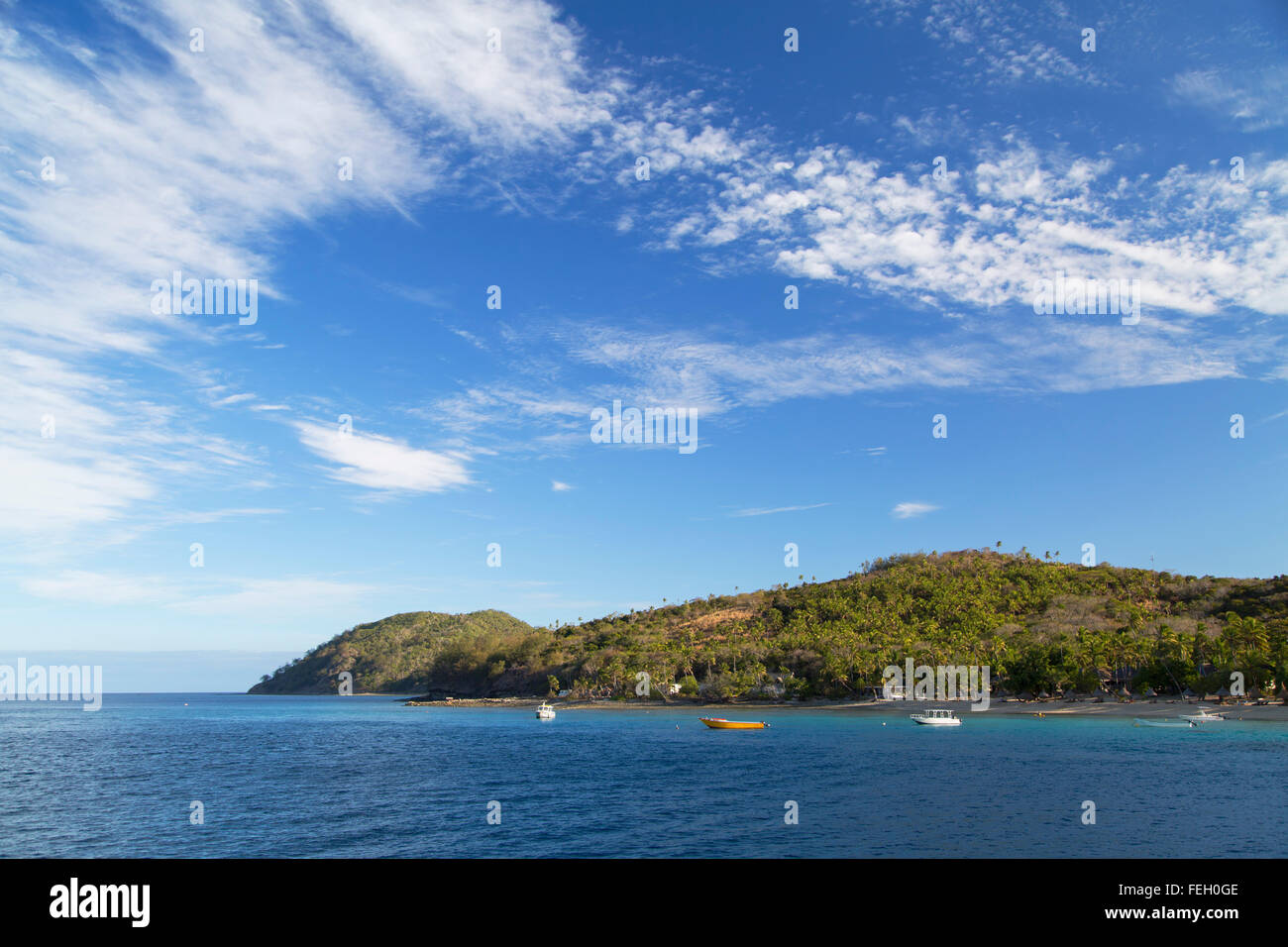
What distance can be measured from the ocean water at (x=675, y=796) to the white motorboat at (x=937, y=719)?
914cm

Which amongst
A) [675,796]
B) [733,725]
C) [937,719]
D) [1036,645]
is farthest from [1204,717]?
[675,796]

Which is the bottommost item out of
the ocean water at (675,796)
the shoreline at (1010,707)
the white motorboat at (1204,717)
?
the shoreline at (1010,707)

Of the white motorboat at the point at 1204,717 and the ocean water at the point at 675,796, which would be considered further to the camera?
the white motorboat at the point at 1204,717

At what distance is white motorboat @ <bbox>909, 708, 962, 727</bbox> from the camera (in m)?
105

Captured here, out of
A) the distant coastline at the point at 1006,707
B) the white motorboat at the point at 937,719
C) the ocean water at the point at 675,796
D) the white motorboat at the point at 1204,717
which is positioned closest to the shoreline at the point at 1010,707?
the distant coastline at the point at 1006,707

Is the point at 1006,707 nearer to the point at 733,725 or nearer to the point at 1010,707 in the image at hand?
the point at 1010,707

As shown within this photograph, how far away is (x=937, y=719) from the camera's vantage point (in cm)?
10656

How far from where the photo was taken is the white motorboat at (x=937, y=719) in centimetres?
10500

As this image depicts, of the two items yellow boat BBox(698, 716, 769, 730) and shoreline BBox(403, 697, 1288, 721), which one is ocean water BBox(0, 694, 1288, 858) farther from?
yellow boat BBox(698, 716, 769, 730)

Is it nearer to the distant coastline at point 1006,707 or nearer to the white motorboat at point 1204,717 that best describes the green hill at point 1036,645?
the distant coastline at point 1006,707

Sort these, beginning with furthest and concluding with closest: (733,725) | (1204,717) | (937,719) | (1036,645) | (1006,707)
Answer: (1036,645)
(1006,707)
(733,725)
(937,719)
(1204,717)

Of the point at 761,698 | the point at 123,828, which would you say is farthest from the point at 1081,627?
the point at 123,828

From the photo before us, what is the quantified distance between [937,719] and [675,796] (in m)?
71.7

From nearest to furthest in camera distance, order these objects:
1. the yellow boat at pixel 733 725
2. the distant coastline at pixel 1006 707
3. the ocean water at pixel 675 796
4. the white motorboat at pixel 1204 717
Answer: the ocean water at pixel 675 796
the white motorboat at pixel 1204 717
the distant coastline at pixel 1006 707
the yellow boat at pixel 733 725
